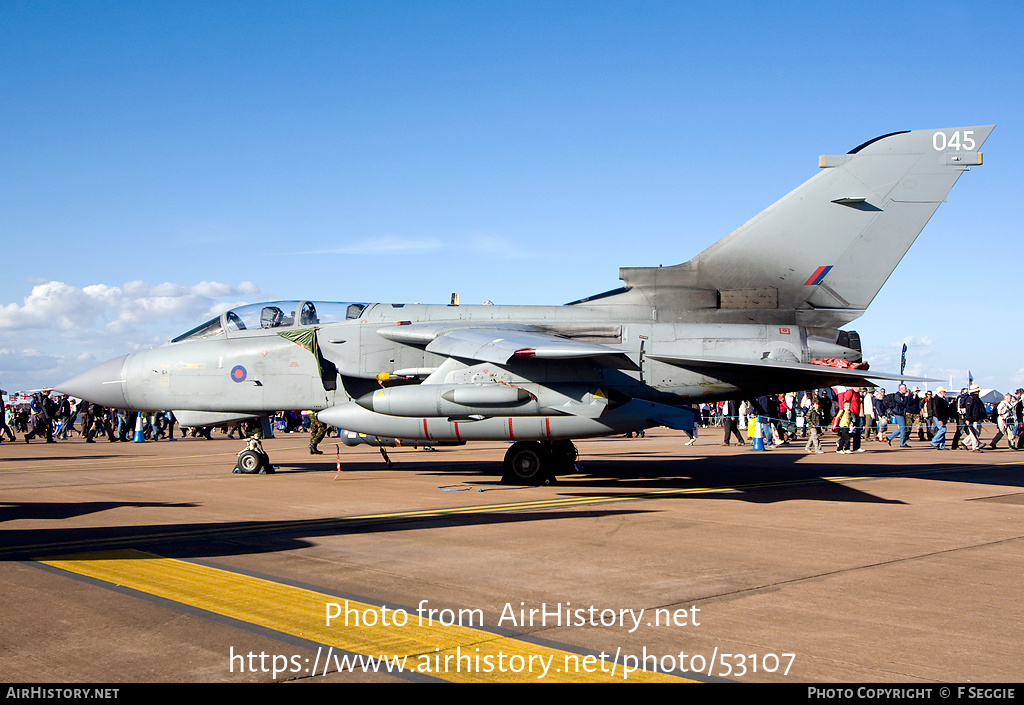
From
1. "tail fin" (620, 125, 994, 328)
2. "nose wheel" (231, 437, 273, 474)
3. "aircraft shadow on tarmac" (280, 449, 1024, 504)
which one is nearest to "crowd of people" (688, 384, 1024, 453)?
"aircraft shadow on tarmac" (280, 449, 1024, 504)

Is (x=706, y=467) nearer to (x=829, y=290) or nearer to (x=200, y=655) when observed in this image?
(x=829, y=290)

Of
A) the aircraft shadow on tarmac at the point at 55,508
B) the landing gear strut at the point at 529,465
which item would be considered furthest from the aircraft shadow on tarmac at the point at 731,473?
the aircraft shadow on tarmac at the point at 55,508

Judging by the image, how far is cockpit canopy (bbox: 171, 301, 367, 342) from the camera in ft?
49.5

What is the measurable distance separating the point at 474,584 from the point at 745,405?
81.0 ft

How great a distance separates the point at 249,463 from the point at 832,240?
11.5 m

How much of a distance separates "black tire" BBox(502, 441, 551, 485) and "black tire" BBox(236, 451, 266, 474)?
5.33m

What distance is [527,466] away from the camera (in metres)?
14.0

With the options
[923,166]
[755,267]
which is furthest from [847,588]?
[923,166]

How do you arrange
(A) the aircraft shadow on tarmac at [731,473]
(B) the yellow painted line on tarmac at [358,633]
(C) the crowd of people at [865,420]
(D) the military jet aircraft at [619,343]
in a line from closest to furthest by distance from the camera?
(B) the yellow painted line on tarmac at [358,633] < (D) the military jet aircraft at [619,343] < (A) the aircraft shadow on tarmac at [731,473] < (C) the crowd of people at [865,420]

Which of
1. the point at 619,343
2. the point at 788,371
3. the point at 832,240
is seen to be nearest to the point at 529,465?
the point at 619,343

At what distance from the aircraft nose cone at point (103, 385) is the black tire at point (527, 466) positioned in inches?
293

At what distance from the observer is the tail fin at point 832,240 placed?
1314 centimetres

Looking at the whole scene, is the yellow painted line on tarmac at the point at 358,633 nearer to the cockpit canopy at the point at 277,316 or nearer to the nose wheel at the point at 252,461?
the cockpit canopy at the point at 277,316

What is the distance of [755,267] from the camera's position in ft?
44.9
